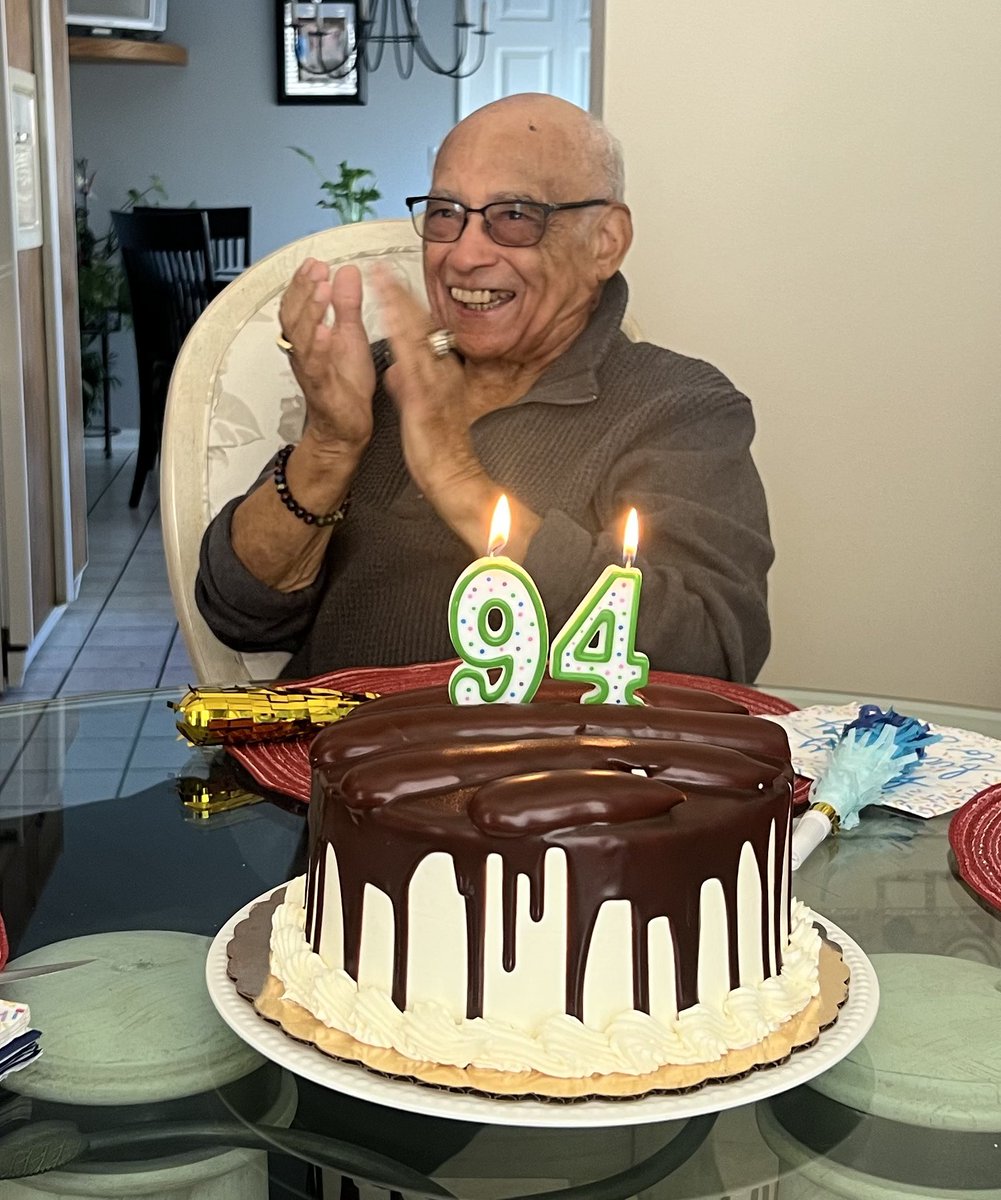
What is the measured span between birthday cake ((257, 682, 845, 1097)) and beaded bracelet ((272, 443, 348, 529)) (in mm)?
859

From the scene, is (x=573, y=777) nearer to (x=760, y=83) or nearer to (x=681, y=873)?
(x=681, y=873)

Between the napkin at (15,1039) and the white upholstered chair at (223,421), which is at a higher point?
the white upholstered chair at (223,421)

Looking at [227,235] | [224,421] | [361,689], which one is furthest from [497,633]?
[227,235]

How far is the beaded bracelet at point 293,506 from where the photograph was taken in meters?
1.60

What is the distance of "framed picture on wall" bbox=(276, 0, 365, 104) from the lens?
706 centimetres

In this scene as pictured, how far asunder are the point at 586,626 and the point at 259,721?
0.41 m

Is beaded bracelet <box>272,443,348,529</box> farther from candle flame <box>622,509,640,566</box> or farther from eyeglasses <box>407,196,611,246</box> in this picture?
→ candle flame <box>622,509,640,566</box>

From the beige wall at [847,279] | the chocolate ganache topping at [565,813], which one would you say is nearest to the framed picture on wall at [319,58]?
the beige wall at [847,279]

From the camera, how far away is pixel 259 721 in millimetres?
1177

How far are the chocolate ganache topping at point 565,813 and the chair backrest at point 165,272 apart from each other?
4737mm

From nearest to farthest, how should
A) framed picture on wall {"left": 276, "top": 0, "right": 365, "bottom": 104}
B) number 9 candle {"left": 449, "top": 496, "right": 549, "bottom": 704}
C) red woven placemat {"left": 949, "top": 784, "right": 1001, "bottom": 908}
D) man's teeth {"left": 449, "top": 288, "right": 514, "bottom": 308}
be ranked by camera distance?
number 9 candle {"left": 449, "top": 496, "right": 549, "bottom": 704} → red woven placemat {"left": 949, "top": 784, "right": 1001, "bottom": 908} → man's teeth {"left": 449, "top": 288, "right": 514, "bottom": 308} → framed picture on wall {"left": 276, "top": 0, "right": 365, "bottom": 104}

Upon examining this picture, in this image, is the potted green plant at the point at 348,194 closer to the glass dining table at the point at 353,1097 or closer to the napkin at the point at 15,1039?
the glass dining table at the point at 353,1097

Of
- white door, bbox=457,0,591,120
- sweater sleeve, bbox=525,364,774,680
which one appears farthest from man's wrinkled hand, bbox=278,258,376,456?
white door, bbox=457,0,591,120

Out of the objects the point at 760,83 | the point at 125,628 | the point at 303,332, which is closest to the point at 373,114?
the point at 125,628
